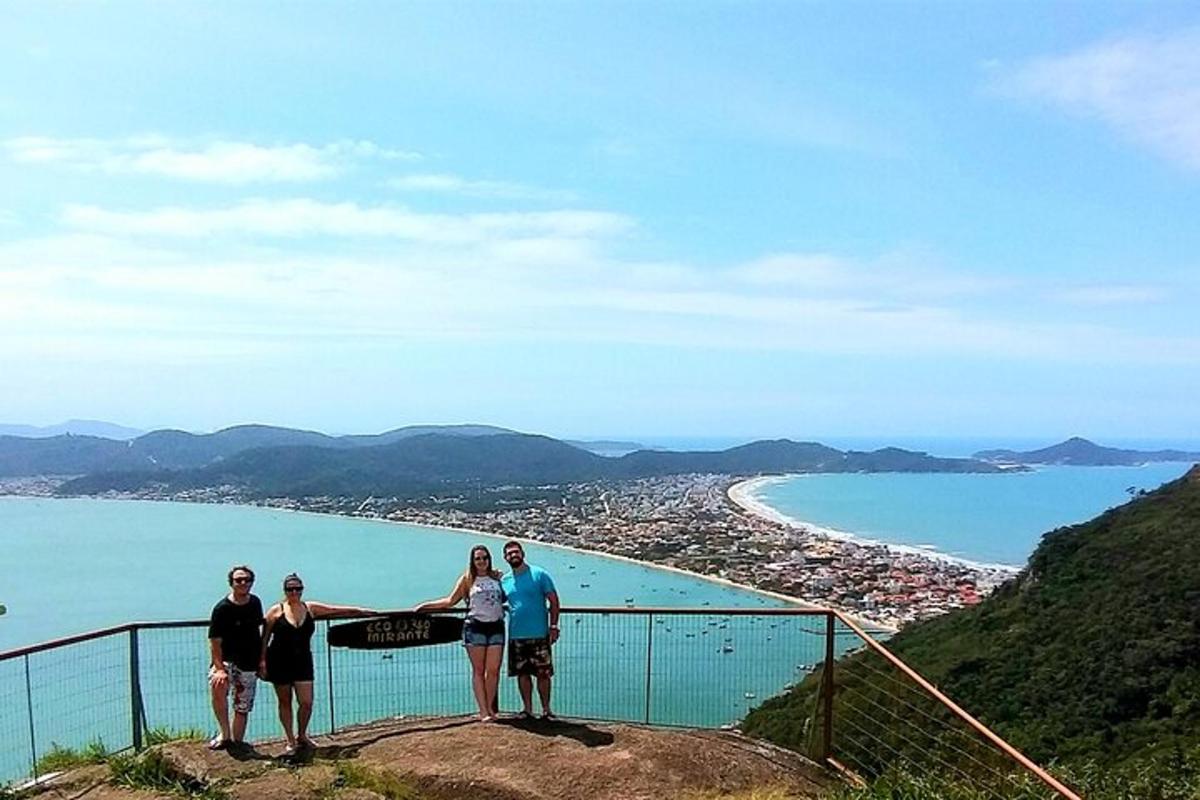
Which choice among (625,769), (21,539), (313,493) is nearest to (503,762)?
(625,769)

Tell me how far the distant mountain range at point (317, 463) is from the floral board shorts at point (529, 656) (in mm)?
132644

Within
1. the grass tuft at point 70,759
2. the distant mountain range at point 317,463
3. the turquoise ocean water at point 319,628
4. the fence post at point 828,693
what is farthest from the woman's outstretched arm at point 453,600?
the distant mountain range at point 317,463

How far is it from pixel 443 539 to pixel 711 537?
83.7 ft

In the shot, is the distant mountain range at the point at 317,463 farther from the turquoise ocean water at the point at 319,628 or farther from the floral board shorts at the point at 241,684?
the floral board shorts at the point at 241,684

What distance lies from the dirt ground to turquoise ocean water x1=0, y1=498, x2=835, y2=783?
758 mm

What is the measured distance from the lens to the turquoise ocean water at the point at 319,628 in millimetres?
19562

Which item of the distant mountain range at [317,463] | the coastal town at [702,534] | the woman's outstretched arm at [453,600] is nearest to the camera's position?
the woman's outstretched arm at [453,600]

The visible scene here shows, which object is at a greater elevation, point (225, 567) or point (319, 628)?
point (319, 628)

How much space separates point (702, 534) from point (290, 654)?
94.1 metres

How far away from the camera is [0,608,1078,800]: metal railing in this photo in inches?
293

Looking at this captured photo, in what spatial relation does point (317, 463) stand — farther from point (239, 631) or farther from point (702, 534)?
point (239, 631)

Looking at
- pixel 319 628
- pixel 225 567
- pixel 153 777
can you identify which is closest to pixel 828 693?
pixel 153 777

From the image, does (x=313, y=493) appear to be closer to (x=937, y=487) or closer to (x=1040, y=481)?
(x=937, y=487)

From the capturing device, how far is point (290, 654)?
6.89 metres
